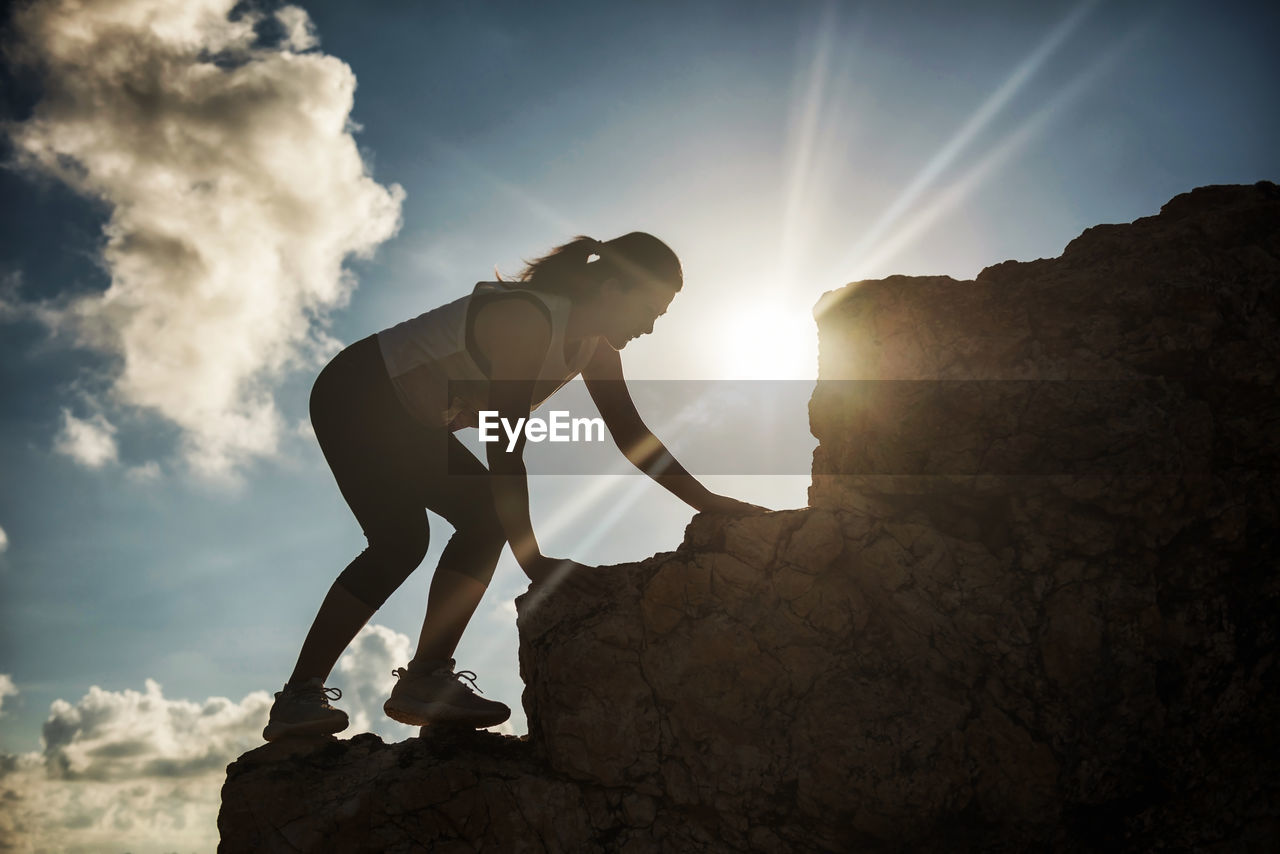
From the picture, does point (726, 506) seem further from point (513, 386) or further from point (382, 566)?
point (382, 566)

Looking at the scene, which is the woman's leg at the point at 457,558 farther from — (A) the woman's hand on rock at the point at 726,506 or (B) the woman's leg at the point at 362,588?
(A) the woman's hand on rock at the point at 726,506

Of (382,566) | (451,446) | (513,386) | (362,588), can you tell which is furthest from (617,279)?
(362,588)

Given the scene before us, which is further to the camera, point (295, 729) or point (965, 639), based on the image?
point (295, 729)

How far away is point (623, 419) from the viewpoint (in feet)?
15.3

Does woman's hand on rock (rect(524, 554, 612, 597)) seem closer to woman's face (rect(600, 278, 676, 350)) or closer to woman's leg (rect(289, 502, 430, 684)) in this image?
woman's leg (rect(289, 502, 430, 684))

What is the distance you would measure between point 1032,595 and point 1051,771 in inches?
29.8

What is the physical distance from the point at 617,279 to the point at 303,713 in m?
2.85

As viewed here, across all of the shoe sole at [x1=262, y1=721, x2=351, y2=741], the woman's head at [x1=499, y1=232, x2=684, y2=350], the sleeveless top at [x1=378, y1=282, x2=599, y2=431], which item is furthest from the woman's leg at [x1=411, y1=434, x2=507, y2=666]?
the woman's head at [x1=499, y1=232, x2=684, y2=350]

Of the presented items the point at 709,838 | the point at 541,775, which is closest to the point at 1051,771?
the point at 709,838

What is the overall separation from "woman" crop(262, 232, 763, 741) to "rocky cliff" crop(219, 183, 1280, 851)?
→ 260mm

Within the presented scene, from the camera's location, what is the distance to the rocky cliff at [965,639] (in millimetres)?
3203

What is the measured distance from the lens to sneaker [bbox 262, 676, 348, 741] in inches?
150

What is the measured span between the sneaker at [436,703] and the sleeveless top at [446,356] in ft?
4.50

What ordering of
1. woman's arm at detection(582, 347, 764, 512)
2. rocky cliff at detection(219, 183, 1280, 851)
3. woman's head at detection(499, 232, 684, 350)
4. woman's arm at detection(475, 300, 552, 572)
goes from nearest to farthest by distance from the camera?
rocky cliff at detection(219, 183, 1280, 851)
woman's arm at detection(475, 300, 552, 572)
woman's head at detection(499, 232, 684, 350)
woman's arm at detection(582, 347, 764, 512)
